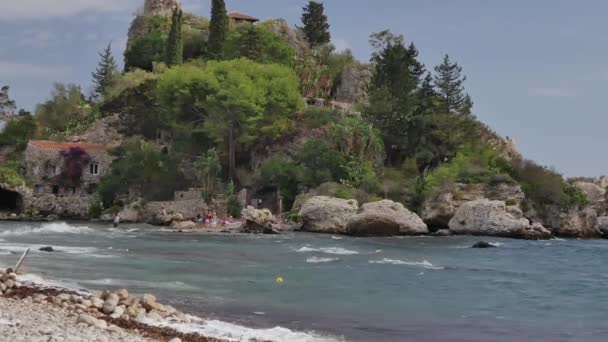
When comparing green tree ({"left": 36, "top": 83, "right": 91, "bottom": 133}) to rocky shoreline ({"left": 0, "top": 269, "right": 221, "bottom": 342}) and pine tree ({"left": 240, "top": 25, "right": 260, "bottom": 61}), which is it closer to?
pine tree ({"left": 240, "top": 25, "right": 260, "bottom": 61})

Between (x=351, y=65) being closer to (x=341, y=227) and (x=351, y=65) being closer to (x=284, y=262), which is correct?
(x=341, y=227)

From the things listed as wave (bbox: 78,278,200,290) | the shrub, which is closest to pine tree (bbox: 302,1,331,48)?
the shrub

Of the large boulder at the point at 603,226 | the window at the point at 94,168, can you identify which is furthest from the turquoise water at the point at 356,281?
the window at the point at 94,168

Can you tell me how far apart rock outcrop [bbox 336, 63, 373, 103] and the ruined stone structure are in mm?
25868

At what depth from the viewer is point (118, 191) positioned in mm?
66000

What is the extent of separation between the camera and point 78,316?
15484mm

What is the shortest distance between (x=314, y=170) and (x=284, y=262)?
29658 millimetres

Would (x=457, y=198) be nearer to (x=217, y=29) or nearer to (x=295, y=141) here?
(x=295, y=141)

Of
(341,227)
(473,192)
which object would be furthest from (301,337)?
(473,192)

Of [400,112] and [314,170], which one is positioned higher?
[400,112]

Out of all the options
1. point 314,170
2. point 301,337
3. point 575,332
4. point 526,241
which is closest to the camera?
point 301,337

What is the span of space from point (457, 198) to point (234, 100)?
19.6 metres

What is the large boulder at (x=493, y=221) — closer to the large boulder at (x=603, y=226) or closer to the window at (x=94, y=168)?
the large boulder at (x=603, y=226)

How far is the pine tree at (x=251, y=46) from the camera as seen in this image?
76188mm
